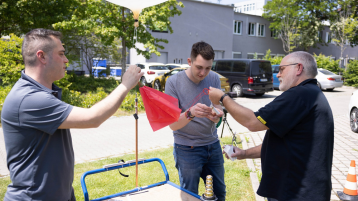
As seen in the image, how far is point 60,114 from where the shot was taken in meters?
1.88

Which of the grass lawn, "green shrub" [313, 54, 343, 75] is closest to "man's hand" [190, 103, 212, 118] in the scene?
the grass lawn

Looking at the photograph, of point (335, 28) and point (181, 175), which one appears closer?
point (181, 175)

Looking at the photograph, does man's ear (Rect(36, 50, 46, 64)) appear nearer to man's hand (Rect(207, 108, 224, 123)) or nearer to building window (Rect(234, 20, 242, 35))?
man's hand (Rect(207, 108, 224, 123))

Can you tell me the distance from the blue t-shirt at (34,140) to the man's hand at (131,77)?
0.43 meters

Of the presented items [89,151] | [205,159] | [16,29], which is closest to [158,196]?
[205,159]

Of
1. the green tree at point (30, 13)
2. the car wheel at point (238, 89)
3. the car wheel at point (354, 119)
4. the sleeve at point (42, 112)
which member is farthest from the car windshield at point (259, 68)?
the sleeve at point (42, 112)

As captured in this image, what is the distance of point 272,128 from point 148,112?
4.26 ft

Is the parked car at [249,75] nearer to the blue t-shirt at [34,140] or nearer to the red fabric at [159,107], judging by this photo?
the red fabric at [159,107]

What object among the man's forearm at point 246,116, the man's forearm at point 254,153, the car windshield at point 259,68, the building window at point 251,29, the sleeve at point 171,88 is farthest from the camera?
the building window at point 251,29

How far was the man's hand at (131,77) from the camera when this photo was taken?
211 centimetres

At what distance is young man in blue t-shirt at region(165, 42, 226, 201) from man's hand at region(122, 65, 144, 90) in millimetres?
879

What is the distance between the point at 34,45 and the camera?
197 centimetres

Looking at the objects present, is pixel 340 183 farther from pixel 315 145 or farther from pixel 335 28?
pixel 335 28

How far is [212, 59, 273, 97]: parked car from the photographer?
632 inches
